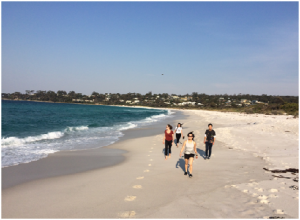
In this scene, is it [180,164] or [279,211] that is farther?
[180,164]

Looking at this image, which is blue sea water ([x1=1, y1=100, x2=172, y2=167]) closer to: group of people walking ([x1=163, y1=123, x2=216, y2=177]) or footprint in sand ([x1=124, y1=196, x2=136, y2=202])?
group of people walking ([x1=163, y1=123, x2=216, y2=177])

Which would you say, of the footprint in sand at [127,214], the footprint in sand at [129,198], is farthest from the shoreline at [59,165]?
the footprint in sand at [127,214]

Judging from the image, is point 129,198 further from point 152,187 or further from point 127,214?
point 152,187

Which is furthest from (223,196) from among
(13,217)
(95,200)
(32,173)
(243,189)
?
(32,173)

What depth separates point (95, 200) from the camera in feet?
16.8

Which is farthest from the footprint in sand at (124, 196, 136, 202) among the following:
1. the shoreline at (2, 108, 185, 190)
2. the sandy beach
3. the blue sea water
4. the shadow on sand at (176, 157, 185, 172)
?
the blue sea water

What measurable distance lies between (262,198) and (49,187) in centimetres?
571

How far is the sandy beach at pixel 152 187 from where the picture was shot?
459cm

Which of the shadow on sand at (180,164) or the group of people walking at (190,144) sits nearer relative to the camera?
the group of people walking at (190,144)

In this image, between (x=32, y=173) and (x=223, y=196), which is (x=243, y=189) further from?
(x=32, y=173)

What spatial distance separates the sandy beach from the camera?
4.59m

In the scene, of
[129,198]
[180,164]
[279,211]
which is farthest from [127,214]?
[180,164]

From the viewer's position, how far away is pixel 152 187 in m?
5.96

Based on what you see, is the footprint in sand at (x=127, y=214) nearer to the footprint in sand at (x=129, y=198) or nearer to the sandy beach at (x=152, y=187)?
the sandy beach at (x=152, y=187)
